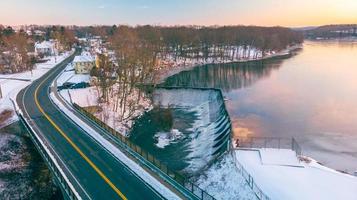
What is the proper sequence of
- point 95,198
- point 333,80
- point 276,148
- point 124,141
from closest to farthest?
point 95,198
point 124,141
point 276,148
point 333,80

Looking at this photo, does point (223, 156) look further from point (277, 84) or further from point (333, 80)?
point (333, 80)

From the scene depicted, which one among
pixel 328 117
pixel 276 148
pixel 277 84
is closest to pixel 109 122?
pixel 276 148

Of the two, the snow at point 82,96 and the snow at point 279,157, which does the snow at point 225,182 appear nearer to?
the snow at point 279,157

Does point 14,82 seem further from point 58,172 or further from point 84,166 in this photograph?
point 58,172

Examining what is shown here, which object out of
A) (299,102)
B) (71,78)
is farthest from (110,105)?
(299,102)

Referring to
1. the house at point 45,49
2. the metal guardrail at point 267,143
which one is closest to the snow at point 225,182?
the metal guardrail at point 267,143

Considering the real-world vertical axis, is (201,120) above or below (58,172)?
below

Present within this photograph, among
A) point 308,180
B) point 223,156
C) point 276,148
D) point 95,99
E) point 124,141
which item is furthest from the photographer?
point 95,99
